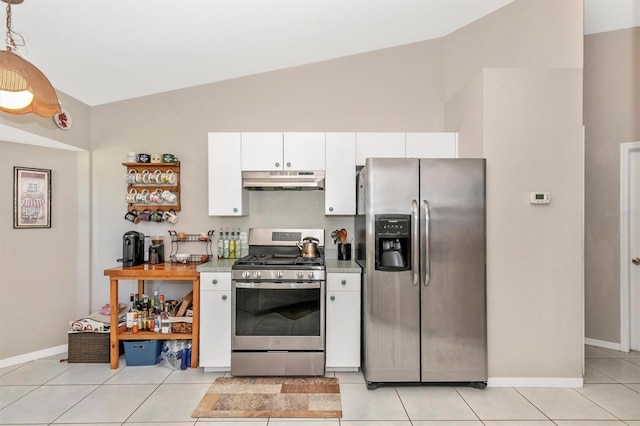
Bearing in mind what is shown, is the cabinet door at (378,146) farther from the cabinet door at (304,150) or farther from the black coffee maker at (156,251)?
the black coffee maker at (156,251)

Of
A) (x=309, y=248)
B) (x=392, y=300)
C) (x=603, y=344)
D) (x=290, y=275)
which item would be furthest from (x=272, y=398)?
(x=603, y=344)

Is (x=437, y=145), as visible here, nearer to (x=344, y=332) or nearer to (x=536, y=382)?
(x=344, y=332)

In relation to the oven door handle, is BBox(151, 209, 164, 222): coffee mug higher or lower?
higher

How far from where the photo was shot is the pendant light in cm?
165

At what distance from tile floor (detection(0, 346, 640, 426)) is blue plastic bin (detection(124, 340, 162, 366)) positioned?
7 centimetres

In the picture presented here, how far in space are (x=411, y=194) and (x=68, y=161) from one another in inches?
129

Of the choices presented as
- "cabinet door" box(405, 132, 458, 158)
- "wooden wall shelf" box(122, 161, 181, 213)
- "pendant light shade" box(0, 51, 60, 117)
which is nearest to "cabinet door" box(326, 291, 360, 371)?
"cabinet door" box(405, 132, 458, 158)

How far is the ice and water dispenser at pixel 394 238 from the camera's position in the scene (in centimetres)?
280

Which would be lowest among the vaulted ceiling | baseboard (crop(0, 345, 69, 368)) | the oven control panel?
baseboard (crop(0, 345, 69, 368))

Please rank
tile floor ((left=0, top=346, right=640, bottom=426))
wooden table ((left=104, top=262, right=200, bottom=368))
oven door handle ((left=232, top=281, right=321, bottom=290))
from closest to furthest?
tile floor ((left=0, top=346, right=640, bottom=426)), oven door handle ((left=232, top=281, right=321, bottom=290)), wooden table ((left=104, top=262, right=200, bottom=368))

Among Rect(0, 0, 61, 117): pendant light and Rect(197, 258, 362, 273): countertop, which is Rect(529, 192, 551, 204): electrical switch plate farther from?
Rect(0, 0, 61, 117): pendant light

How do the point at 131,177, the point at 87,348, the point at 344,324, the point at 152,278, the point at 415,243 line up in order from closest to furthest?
1. the point at 415,243
2. the point at 344,324
3. the point at 152,278
4. the point at 87,348
5. the point at 131,177

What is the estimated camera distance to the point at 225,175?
3.39m

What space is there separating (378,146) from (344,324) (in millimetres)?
1576
